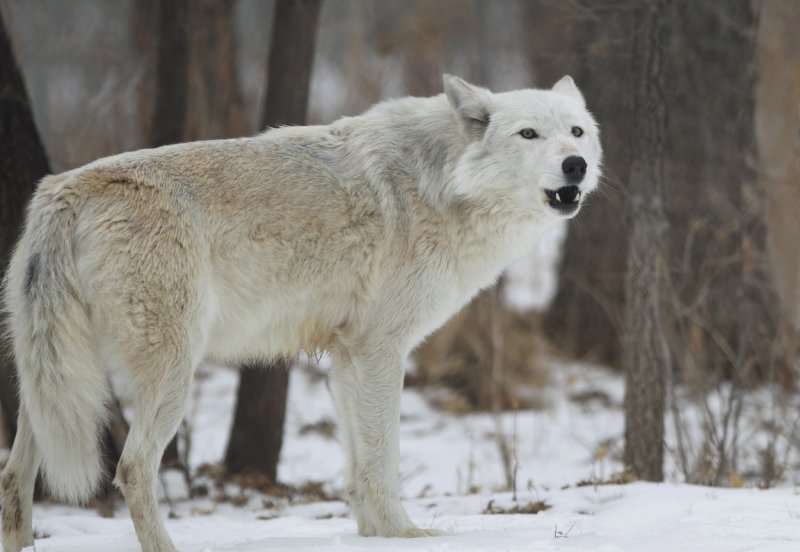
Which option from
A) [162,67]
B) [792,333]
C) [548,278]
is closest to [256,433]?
[162,67]

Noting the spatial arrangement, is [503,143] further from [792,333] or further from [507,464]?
[792,333]

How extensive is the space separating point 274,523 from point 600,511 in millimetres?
1632

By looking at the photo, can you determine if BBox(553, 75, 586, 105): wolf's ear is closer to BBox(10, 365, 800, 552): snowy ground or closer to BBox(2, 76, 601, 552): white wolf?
BBox(2, 76, 601, 552): white wolf

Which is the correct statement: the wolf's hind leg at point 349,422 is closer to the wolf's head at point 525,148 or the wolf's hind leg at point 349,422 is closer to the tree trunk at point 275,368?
the wolf's head at point 525,148

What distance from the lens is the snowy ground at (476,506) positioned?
159 inches

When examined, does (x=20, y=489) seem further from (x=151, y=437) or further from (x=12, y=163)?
(x=12, y=163)

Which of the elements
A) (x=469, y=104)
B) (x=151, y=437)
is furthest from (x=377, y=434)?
→ (x=469, y=104)

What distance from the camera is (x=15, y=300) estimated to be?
407cm

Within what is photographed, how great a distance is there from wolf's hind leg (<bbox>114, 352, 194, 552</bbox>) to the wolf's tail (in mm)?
163

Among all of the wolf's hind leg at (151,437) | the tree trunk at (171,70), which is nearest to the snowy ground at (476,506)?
the wolf's hind leg at (151,437)

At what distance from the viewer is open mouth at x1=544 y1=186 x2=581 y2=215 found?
4.45m

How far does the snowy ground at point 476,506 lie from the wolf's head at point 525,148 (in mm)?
1453

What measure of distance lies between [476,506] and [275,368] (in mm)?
1794

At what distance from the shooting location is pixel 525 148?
456 cm
